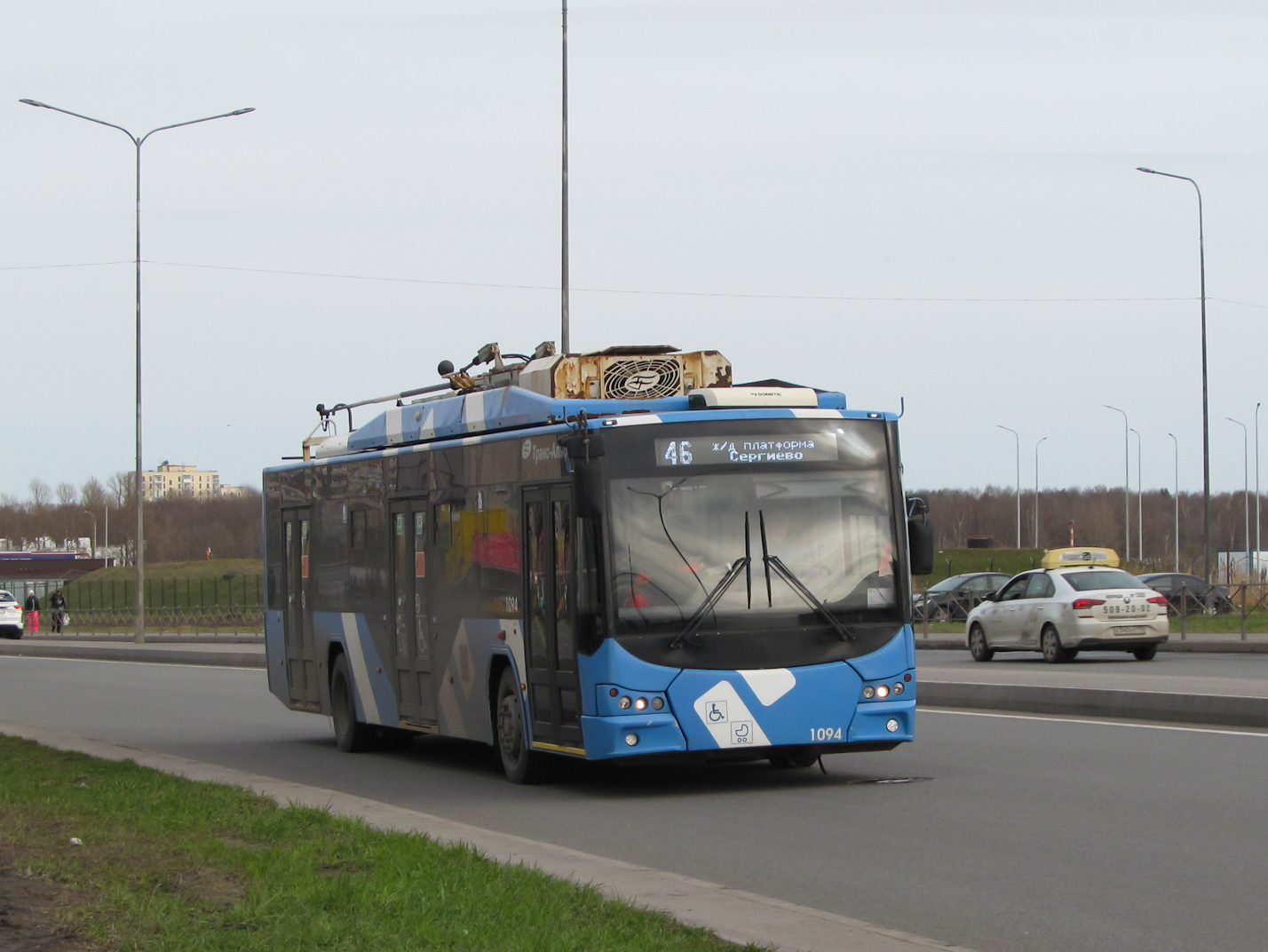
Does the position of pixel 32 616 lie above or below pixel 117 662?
below

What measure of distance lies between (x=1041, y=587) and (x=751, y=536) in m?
17.1

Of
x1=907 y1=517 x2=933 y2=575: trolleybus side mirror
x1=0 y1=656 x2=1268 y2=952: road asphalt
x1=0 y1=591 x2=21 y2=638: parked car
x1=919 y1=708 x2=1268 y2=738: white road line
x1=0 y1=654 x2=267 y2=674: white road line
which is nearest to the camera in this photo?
x1=0 y1=656 x2=1268 y2=952: road asphalt

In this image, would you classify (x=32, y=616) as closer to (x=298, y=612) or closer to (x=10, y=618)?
(x=10, y=618)

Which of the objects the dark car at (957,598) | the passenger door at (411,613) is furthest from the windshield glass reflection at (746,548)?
the dark car at (957,598)

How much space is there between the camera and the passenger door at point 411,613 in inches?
588

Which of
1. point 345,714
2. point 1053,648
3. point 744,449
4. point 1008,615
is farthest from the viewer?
point 1008,615

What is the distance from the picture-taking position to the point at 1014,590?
29.2 metres

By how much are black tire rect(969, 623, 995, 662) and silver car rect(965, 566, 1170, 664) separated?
31.5 inches

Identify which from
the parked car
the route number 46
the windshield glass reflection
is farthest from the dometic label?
the parked car

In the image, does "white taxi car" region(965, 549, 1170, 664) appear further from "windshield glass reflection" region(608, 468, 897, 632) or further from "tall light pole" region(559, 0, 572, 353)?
"windshield glass reflection" region(608, 468, 897, 632)

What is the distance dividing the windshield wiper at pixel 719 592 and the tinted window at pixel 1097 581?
16.4 metres

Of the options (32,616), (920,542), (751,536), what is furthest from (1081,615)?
(32,616)

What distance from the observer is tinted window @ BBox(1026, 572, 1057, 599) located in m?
28.1

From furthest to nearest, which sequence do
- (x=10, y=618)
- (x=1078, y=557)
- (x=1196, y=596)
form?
(x=10, y=618) < (x=1196, y=596) < (x=1078, y=557)
